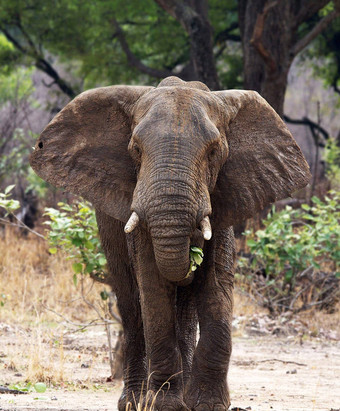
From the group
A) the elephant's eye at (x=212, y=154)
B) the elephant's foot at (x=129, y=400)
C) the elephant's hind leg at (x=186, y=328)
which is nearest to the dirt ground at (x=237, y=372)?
the elephant's foot at (x=129, y=400)

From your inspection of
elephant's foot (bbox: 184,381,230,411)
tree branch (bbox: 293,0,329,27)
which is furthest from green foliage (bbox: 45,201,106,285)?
tree branch (bbox: 293,0,329,27)

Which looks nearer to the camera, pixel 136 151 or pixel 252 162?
pixel 136 151

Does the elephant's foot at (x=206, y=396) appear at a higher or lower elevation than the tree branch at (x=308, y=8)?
lower

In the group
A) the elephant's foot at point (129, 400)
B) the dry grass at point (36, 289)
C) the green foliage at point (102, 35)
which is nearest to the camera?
the elephant's foot at point (129, 400)

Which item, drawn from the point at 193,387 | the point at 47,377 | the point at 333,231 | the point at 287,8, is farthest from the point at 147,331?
the point at 287,8

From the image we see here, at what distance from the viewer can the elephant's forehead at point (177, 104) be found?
14.7 ft

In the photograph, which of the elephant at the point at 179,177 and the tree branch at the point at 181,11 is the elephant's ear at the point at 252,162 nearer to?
the elephant at the point at 179,177

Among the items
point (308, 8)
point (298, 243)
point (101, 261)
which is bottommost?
point (101, 261)

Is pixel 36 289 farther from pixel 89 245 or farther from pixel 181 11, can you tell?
pixel 181 11

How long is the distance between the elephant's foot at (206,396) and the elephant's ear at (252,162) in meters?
1.02

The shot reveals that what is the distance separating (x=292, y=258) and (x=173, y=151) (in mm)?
5220

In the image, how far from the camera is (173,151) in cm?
431

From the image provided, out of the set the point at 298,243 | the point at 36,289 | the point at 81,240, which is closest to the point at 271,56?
the point at 298,243

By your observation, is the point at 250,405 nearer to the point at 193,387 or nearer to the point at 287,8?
the point at 193,387
